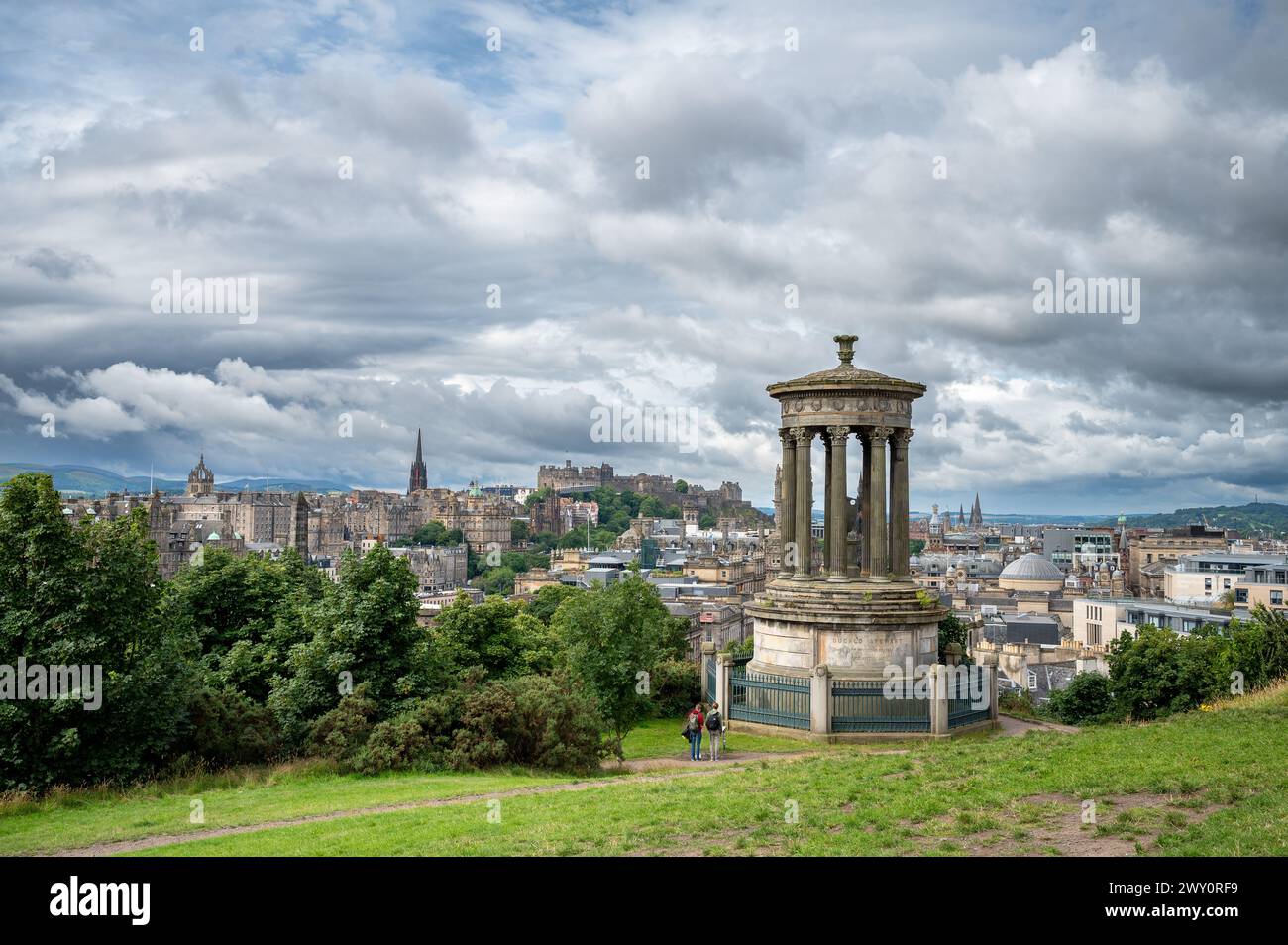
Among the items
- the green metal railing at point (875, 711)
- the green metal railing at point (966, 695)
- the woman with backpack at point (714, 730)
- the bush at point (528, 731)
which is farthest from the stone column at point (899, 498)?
the bush at point (528, 731)

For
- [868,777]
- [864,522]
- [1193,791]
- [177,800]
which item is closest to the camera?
[1193,791]

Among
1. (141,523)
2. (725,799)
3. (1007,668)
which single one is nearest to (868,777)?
(725,799)

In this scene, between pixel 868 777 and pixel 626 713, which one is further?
pixel 626 713

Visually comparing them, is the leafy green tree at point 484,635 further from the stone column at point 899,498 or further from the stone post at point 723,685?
the stone column at point 899,498

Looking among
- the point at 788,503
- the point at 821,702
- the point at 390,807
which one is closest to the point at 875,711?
the point at 821,702

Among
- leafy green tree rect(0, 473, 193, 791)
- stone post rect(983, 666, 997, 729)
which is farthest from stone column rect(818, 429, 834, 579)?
leafy green tree rect(0, 473, 193, 791)

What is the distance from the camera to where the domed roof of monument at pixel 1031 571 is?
143000 millimetres

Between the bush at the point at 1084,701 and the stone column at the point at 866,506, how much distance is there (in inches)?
434

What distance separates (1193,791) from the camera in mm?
13461

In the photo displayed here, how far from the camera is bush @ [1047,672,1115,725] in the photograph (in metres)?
36.7
